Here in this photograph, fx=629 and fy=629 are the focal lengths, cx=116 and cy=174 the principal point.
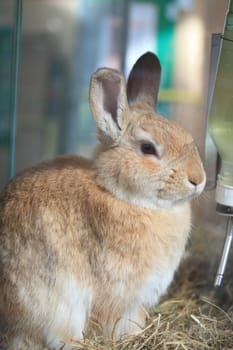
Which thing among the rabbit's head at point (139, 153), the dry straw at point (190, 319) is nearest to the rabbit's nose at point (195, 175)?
the rabbit's head at point (139, 153)

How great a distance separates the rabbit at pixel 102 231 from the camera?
1.74 m

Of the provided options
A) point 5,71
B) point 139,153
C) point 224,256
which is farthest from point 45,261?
point 5,71

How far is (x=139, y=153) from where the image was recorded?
175 centimetres

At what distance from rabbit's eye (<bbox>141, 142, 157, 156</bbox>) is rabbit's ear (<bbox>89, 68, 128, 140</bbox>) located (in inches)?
3.6

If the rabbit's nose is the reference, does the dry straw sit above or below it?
below

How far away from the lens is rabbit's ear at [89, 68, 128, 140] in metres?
1.71

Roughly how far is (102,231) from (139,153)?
24 cm

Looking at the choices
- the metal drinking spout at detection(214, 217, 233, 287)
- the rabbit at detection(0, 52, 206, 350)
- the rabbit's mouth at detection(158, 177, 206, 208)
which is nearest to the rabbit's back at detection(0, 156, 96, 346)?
the rabbit at detection(0, 52, 206, 350)

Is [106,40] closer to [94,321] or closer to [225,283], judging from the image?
[225,283]

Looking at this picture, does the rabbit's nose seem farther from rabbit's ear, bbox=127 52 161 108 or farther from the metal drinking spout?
rabbit's ear, bbox=127 52 161 108

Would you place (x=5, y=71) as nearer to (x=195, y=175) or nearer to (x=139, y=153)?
(x=139, y=153)

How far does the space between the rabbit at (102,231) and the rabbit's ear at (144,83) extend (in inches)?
4.8

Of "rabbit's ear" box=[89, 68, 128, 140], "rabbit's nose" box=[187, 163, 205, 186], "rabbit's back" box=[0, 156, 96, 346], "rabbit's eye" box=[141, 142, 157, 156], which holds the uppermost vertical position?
"rabbit's ear" box=[89, 68, 128, 140]

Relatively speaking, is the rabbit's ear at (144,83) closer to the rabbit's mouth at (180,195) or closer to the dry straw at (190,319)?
the rabbit's mouth at (180,195)
